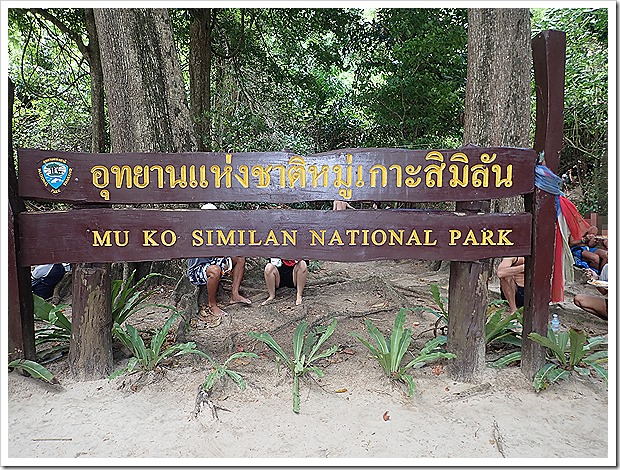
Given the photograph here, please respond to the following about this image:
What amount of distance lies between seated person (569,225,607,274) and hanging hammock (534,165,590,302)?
349 centimetres

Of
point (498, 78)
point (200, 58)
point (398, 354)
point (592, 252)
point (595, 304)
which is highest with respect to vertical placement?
point (200, 58)

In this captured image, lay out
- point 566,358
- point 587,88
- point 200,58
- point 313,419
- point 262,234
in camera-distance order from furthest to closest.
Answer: point 587,88, point 200,58, point 566,358, point 262,234, point 313,419

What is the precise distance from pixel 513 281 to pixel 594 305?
2.56 ft

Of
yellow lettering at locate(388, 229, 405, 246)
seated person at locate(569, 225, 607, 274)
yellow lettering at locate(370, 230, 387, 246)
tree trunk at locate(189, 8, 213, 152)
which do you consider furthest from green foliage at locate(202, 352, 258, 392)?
tree trunk at locate(189, 8, 213, 152)

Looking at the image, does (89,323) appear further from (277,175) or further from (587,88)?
(587,88)

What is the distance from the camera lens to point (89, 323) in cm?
351

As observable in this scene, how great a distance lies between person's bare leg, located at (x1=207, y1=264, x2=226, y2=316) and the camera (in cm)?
527

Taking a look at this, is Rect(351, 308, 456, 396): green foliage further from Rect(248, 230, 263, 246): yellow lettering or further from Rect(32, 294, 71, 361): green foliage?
Rect(32, 294, 71, 361): green foliage

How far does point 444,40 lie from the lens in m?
8.57

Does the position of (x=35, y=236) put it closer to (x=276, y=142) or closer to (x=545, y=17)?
(x=276, y=142)

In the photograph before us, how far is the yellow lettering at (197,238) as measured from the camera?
132 inches

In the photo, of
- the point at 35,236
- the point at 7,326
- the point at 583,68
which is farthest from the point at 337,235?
the point at 583,68

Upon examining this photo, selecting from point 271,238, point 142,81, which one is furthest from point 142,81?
point 271,238

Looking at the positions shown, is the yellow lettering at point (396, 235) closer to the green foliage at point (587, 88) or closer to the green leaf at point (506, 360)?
the green leaf at point (506, 360)
